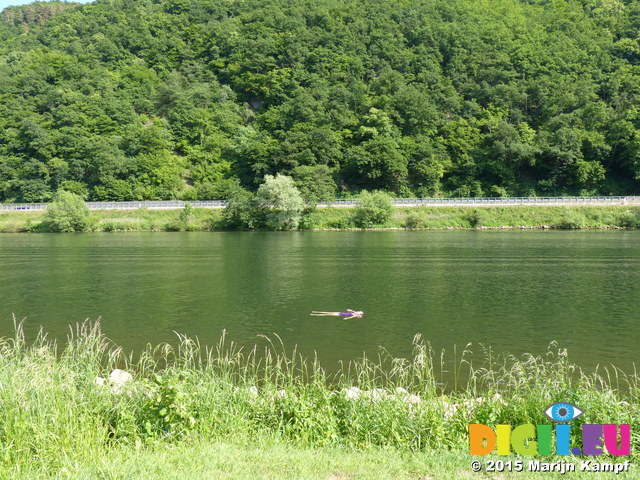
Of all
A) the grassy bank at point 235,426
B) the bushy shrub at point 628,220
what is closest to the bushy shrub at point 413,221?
the bushy shrub at point 628,220

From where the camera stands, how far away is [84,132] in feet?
392

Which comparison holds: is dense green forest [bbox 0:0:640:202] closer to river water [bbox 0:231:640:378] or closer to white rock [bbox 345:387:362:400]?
river water [bbox 0:231:640:378]

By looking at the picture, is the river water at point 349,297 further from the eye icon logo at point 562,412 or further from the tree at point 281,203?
the tree at point 281,203

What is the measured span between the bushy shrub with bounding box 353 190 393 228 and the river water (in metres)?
33.6

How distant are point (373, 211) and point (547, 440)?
249 ft

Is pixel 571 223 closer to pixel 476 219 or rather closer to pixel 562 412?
pixel 476 219

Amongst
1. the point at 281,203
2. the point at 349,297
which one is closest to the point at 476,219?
the point at 281,203

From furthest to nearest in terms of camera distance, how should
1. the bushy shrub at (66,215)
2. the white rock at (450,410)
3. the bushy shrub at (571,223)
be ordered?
the bushy shrub at (66,215) < the bushy shrub at (571,223) < the white rock at (450,410)

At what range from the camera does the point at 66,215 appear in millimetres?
84812

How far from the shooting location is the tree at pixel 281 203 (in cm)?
8194

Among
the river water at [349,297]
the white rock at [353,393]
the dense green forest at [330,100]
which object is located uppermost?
the dense green forest at [330,100]

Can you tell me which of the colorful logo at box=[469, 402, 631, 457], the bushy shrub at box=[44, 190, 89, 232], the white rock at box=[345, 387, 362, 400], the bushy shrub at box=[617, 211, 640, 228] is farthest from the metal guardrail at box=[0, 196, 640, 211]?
the colorful logo at box=[469, 402, 631, 457]

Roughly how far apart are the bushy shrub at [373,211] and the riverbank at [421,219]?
1.01 meters

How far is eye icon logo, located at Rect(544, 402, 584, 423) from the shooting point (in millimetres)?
8977
